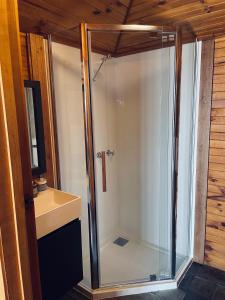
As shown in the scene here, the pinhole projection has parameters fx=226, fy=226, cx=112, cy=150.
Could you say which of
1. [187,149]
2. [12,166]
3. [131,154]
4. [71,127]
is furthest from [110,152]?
[12,166]

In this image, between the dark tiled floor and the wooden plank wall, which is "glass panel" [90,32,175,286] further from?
the wooden plank wall

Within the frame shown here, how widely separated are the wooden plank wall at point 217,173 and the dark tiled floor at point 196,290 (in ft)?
0.47

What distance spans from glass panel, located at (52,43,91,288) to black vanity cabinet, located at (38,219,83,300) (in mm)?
359

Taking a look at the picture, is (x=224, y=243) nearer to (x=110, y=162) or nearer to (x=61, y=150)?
(x=110, y=162)

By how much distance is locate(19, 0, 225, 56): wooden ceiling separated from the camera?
157cm

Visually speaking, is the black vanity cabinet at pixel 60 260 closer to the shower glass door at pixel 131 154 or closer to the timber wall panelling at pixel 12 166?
the shower glass door at pixel 131 154

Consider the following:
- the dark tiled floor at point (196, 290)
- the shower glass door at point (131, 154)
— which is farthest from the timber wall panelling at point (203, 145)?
the shower glass door at point (131, 154)

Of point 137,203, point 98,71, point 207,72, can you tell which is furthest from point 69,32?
point 137,203

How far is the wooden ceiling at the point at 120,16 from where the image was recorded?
1.57 metres

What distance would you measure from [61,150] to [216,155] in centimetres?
143

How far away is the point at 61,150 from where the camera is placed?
207cm

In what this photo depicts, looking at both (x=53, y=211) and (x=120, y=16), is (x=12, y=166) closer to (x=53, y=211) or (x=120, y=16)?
(x=53, y=211)

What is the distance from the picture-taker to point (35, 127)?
5.85 ft

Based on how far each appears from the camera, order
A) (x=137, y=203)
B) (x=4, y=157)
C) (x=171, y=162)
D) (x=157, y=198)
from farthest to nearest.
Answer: (x=137, y=203)
(x=157, y=198)
(x=171, y=162)
(x=4, y=157)
